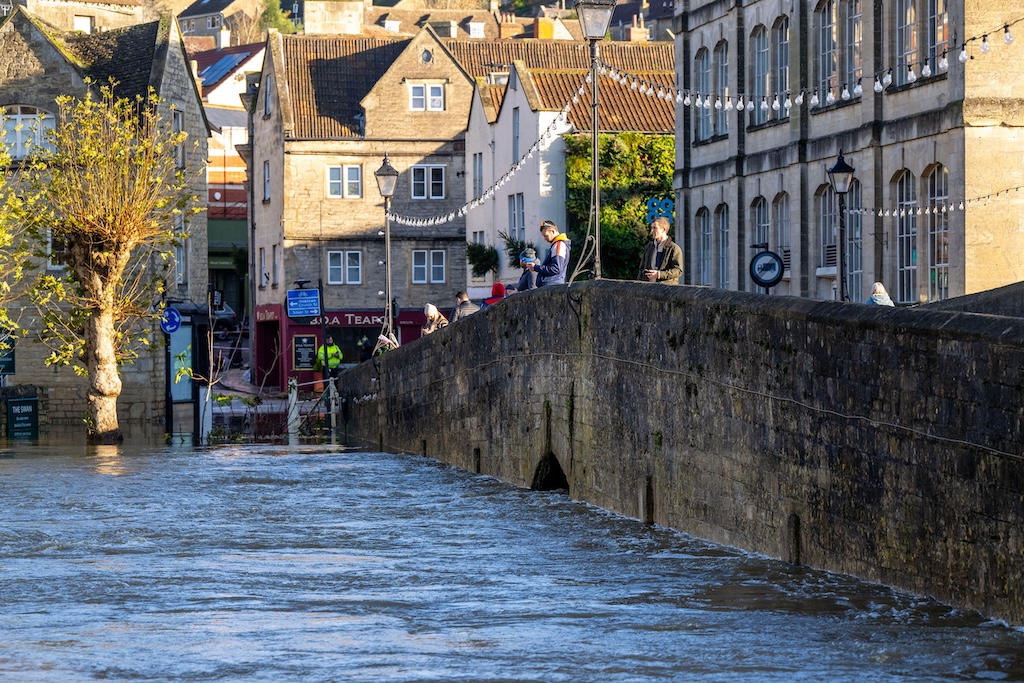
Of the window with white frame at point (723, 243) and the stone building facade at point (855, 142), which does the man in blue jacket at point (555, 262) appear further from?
the window with white frame at point (723, 243)

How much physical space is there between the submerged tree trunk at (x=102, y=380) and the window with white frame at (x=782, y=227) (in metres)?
12.8

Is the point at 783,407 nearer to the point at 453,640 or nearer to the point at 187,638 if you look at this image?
the point at 453,640

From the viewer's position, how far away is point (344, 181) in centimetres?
6388

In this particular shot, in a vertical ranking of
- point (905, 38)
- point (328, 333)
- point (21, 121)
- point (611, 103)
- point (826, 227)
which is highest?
point (611, 103)

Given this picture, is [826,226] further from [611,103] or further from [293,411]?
[611,103]

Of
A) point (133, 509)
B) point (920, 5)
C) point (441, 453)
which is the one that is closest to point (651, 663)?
point (133, 509)

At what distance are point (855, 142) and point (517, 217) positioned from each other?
25.0m

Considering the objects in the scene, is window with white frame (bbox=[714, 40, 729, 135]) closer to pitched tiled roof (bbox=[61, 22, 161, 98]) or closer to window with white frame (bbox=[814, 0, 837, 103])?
window with white frame (bbox=[814, 0, 837, 103])

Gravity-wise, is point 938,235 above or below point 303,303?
above

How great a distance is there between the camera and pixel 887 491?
10.5 m

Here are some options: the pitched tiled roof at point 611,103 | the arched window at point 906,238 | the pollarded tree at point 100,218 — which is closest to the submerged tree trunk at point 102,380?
the pollarded tree at point 100,218

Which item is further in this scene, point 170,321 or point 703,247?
point 703,247

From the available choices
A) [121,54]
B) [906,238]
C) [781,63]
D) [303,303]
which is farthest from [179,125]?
[906,238]

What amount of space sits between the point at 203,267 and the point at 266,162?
15425 millimetres
